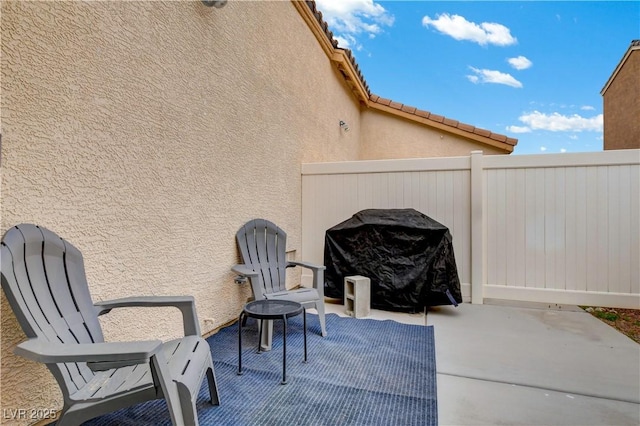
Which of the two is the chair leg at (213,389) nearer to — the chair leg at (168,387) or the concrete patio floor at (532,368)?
the chair leg at (168,387)

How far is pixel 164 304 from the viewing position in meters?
1.92

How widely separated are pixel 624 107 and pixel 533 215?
6103 millimetres

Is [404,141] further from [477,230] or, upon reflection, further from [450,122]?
[477,230]

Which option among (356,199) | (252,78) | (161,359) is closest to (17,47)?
(161,359)

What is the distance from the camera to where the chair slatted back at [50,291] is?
4.72ft

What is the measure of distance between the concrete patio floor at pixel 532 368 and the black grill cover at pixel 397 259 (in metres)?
0.24

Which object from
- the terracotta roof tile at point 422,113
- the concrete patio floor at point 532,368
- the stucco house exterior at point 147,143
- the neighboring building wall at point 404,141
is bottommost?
the concrete patio floor at point 532,368

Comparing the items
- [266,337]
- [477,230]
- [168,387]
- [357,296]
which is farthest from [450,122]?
[168,387]

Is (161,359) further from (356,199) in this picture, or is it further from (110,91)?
(356,199)

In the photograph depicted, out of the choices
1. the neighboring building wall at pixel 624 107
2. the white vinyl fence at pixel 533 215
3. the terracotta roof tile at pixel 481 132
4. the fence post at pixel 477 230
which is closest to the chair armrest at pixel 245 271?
the white vinyl fence at pixel 533 215

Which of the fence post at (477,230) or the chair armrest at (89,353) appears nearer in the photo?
the chair armrest at (89,353)

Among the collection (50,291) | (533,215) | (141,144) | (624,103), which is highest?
(624,103)

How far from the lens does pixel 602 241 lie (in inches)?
162

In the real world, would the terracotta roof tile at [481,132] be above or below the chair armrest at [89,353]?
above
